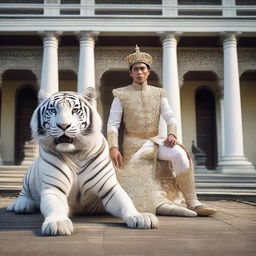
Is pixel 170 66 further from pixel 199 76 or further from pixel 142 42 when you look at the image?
pixel 199 76

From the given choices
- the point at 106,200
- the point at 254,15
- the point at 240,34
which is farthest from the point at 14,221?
the point at 254,15

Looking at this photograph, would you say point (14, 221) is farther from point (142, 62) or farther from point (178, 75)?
point (178, 75)

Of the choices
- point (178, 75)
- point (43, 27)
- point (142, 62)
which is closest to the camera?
point (142, 62)

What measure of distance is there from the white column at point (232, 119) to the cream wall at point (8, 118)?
999 cm

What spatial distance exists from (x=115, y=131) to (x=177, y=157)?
0.76m

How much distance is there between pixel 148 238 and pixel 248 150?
17.2 m

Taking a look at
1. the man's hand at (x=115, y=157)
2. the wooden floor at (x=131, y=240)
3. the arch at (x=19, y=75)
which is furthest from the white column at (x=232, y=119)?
the wooden floor at (x=131, y=240)

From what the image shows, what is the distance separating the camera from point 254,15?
49.0 feet

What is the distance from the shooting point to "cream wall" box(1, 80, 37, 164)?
17.7 metres

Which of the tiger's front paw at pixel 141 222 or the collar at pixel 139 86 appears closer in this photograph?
the tiger's front paw at pixel 141 222

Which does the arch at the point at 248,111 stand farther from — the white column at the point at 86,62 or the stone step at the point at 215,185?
the white column at the point at 86,62

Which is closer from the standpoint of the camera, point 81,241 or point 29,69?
point 81,241

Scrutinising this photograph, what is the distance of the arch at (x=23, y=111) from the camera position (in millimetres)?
18109

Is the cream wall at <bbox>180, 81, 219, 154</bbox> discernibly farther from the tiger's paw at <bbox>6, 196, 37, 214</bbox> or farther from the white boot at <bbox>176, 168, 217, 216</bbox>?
the tiger's paw at <bbox>6, 196, 37, 214</bbox>
